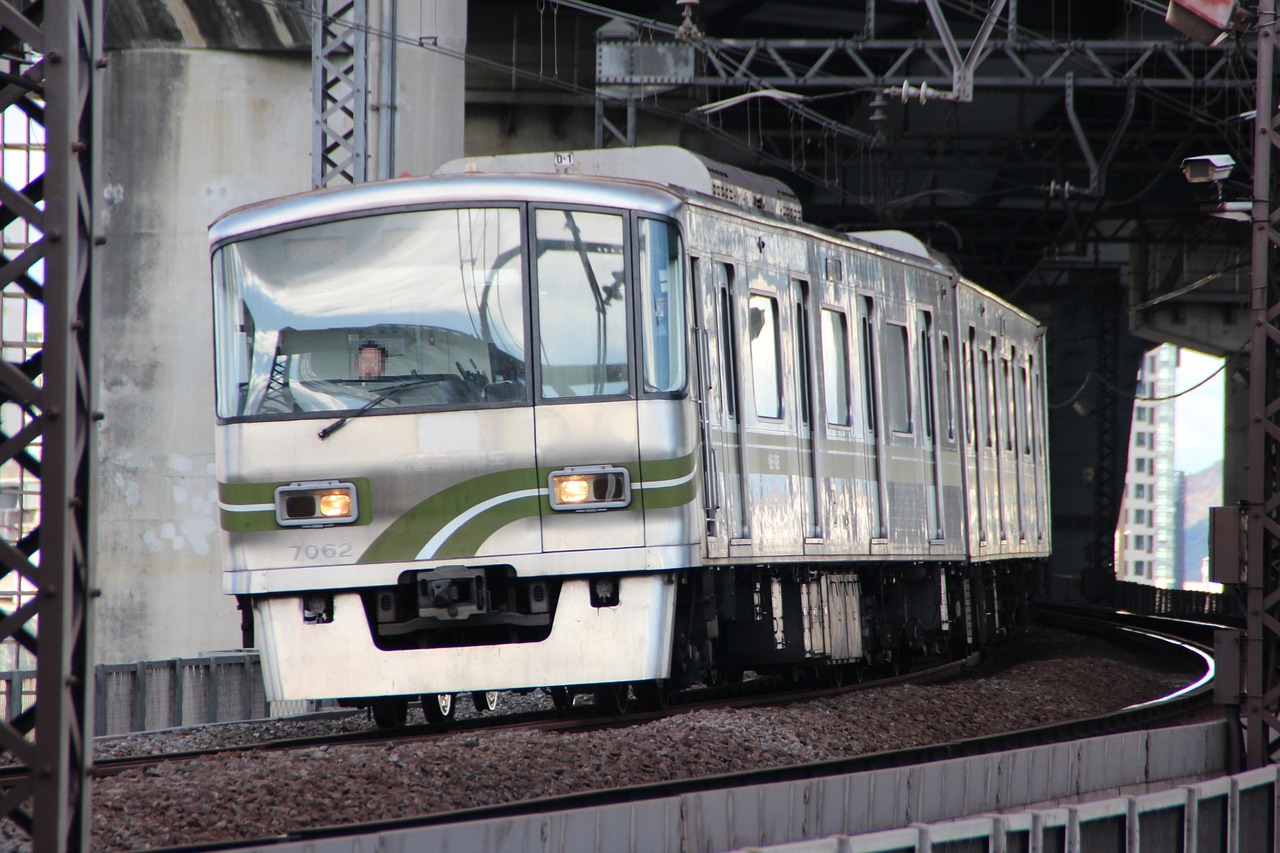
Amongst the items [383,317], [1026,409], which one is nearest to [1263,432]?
[383,317]

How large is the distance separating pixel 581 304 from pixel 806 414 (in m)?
2.59

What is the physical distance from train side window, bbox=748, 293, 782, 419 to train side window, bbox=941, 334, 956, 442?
395 cm

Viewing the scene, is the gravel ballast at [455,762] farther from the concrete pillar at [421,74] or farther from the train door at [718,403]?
the concrete pillar at [421,74]

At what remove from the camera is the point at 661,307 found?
1017cm

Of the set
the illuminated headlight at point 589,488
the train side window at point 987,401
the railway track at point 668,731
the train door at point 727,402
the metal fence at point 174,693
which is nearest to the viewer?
the railway track at point 668,731

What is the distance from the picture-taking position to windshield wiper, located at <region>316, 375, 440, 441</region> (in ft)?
33.1

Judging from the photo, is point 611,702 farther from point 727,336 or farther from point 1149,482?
point 1149,482

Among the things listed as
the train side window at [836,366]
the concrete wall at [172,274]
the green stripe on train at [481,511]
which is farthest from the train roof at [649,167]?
the concrete wall at [172,274]

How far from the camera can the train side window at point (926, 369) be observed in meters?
14.8

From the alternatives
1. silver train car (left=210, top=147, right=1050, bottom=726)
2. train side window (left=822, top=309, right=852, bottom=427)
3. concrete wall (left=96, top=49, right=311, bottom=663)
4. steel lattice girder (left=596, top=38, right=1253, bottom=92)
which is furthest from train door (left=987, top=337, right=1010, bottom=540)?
silver train car (left=210, top=147, right=1050, bottom=726)

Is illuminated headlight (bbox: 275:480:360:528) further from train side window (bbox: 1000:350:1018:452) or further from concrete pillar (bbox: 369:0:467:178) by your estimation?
train side window (bbox: 1000:350:1018:452)

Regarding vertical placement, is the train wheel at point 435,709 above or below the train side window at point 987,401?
below

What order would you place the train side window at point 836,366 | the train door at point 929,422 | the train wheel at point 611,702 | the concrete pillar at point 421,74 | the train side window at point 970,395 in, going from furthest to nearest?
the concrete pillar at point 421,74, the train side window at point 970,395, the train door at point 929,422, the train side window at point 836,366, the train wheel at point 611,702

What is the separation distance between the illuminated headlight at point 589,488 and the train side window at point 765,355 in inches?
66.0
